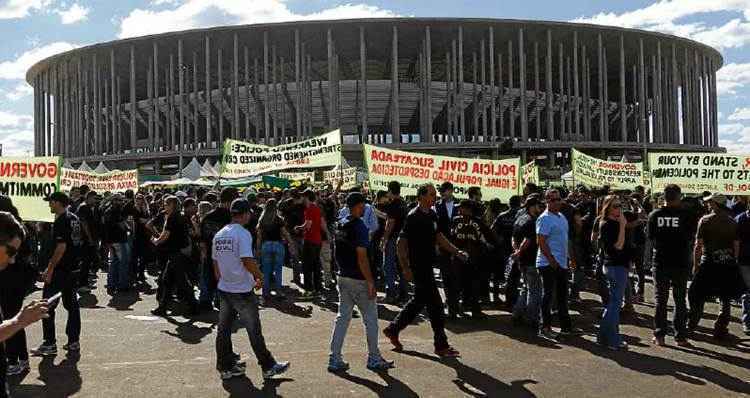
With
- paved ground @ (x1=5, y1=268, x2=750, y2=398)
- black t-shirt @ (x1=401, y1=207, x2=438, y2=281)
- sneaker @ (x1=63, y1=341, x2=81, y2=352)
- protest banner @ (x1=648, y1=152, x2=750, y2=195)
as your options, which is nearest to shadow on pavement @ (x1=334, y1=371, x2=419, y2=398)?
paved ground @ (x1=5, y1=268, x2=750, y2=398)

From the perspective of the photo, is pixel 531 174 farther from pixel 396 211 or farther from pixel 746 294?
pixel 746 294

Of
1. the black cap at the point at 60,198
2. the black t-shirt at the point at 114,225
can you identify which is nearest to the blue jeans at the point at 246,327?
the black cap at the point at 60,198

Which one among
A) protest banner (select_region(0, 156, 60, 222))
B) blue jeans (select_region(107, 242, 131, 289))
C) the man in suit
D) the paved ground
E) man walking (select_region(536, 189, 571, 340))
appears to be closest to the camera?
the paved ground

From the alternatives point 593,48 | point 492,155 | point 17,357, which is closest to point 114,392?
point 17,357

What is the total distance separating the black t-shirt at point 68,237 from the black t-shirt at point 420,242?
Answer: 138 inches

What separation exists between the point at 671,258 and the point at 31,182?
27.5 feet

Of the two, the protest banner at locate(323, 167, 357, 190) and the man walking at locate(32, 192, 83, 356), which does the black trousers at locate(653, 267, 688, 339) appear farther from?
the protest banner at locate(323, 167, 357, 190)

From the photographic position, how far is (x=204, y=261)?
1044 centimetres

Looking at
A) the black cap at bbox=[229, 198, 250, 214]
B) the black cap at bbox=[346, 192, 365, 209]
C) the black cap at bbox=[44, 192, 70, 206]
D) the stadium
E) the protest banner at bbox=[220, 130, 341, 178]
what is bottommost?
the black cap at bbox=[229, 198, 250, 214]

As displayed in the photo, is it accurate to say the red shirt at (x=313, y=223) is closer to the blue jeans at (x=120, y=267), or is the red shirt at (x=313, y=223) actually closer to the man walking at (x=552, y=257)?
the blue jeans at (x=120, y=267)

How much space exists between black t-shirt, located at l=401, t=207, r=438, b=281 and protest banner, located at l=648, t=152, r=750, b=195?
295 inches

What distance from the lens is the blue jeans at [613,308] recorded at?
7.71m

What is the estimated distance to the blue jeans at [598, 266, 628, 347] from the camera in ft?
25.3

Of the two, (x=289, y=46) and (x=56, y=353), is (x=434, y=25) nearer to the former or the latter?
(x=289, y=46)
